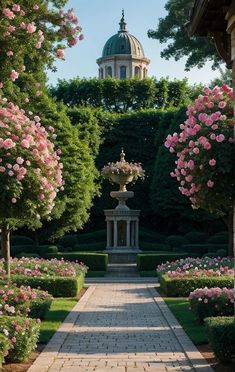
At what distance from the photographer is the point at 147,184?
4553 centimetres

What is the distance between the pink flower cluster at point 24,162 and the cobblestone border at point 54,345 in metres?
2.32

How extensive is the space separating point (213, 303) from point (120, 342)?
225 centimetres

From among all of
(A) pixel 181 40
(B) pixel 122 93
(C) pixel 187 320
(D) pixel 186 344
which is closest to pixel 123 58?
(B) pixel 122 93

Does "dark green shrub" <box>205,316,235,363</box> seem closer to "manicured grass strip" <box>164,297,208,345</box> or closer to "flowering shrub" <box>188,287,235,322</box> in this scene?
"manicured grass strip" <box>164,297,208,345</box>

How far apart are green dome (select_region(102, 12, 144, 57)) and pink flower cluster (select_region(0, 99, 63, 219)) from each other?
77.6 m

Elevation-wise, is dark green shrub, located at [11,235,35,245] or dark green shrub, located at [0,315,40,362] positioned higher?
dark green shrub, located at [11,235,35,245]

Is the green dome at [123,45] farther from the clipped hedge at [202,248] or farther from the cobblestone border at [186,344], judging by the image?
the cobblestone border at [186,344]

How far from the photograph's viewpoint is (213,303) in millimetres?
13039

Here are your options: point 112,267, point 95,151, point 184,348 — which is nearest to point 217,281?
point 184,348

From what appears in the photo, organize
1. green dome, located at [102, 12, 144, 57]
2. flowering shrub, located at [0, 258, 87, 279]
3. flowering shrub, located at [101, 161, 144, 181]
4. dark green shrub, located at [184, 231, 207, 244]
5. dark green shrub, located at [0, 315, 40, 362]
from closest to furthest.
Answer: dark green shrub, located at [0, 315, 40, 362]
flowering shrub, located at [0, 258, 87, 279]
flowering shrub, located at [101, 161, 144, 181]
dark green shrub, located at [184, 231, 207, 244]
green dome, located at [102, 12, 144, 57]

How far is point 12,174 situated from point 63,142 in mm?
24994

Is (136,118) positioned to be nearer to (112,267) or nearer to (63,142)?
(63,142)

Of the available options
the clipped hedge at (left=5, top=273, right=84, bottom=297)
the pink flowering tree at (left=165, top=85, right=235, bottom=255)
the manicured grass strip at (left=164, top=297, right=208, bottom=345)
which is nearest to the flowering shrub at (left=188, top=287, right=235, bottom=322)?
the manicured grass strip at (left=164, top=297, right=208, bottom=345)

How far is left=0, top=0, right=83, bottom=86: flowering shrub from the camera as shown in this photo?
33.6 feet
